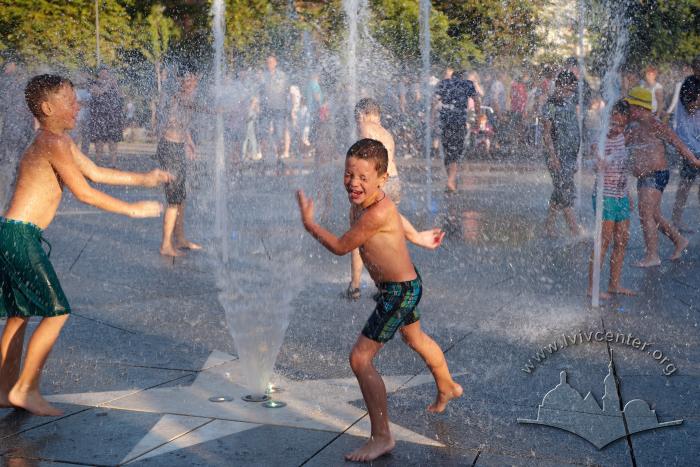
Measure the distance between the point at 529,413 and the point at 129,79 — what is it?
2507 centimetres

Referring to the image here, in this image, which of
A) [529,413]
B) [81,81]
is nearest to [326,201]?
[529,413]

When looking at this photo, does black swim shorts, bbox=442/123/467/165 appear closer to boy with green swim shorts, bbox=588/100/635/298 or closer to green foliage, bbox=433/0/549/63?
boy with green swim shorts, bbox=588/100/635/298

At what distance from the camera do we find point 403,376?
5027 mm

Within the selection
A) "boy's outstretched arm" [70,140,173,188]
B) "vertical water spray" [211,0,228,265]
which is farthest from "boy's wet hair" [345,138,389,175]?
"vertical water spray" [211,0,228,265]

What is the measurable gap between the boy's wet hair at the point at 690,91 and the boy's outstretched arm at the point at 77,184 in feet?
22.2

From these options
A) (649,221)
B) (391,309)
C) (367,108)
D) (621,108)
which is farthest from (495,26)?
(391,309)

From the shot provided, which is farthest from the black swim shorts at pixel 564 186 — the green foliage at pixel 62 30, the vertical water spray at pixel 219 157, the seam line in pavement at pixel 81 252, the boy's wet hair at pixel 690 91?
the green foliage at pixel 62 30

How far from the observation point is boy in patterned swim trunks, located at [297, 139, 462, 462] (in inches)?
155

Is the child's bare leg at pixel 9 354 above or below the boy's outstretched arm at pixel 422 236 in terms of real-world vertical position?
below

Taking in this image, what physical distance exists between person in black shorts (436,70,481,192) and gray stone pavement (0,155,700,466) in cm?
431

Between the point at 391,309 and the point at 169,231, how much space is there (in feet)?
18.0

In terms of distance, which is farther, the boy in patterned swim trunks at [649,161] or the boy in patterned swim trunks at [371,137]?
the boy in patterned swim trunks at [649,161]

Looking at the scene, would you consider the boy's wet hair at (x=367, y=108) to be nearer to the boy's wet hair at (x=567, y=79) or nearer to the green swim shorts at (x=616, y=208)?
the green swim shorts at (x=616, y=208)

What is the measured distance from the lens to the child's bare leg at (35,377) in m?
4.36
